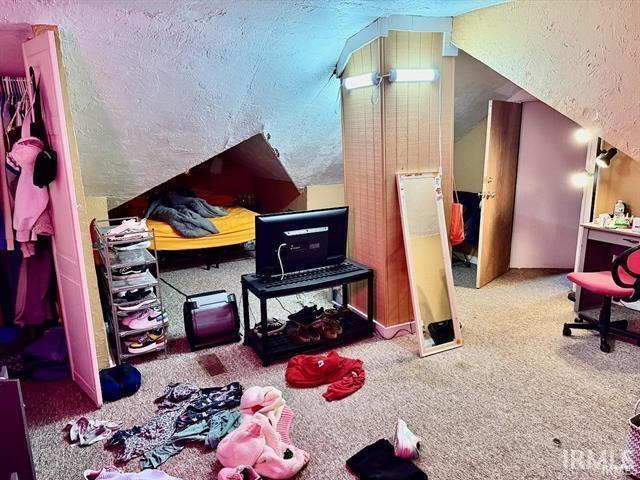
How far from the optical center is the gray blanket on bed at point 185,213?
4.75 metres

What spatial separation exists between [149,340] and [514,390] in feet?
7.87

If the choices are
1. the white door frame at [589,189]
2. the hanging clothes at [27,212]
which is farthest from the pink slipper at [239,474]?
the white door frame at [589,189]

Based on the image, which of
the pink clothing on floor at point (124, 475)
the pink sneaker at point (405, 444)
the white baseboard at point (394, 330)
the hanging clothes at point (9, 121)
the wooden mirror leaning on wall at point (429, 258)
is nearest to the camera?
the pink clothing on floor at point (124, 475)

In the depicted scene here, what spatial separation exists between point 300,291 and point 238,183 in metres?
3.82

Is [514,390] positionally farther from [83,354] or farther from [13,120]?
[13,120]

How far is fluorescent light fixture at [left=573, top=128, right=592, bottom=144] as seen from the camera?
3.99 meters

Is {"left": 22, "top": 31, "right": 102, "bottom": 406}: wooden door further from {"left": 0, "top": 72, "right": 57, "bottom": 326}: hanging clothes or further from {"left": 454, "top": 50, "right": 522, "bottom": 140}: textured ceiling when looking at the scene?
{"left": 454, "top": 50, "right": 522, "bottom": 140}: textured ceiling

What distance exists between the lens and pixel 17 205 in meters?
2.62

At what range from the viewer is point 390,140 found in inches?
124

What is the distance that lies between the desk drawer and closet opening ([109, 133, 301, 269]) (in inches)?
114

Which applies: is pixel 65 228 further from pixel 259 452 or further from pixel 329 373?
pixel 329 373

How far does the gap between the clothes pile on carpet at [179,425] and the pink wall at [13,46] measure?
220 cm

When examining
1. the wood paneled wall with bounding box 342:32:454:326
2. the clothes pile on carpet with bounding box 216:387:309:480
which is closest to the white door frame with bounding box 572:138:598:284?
the wood paneled wall with bounding box 342:32:454:326

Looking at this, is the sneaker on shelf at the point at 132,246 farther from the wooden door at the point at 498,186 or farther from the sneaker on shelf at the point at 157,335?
the wooden door at the point at 498,186
